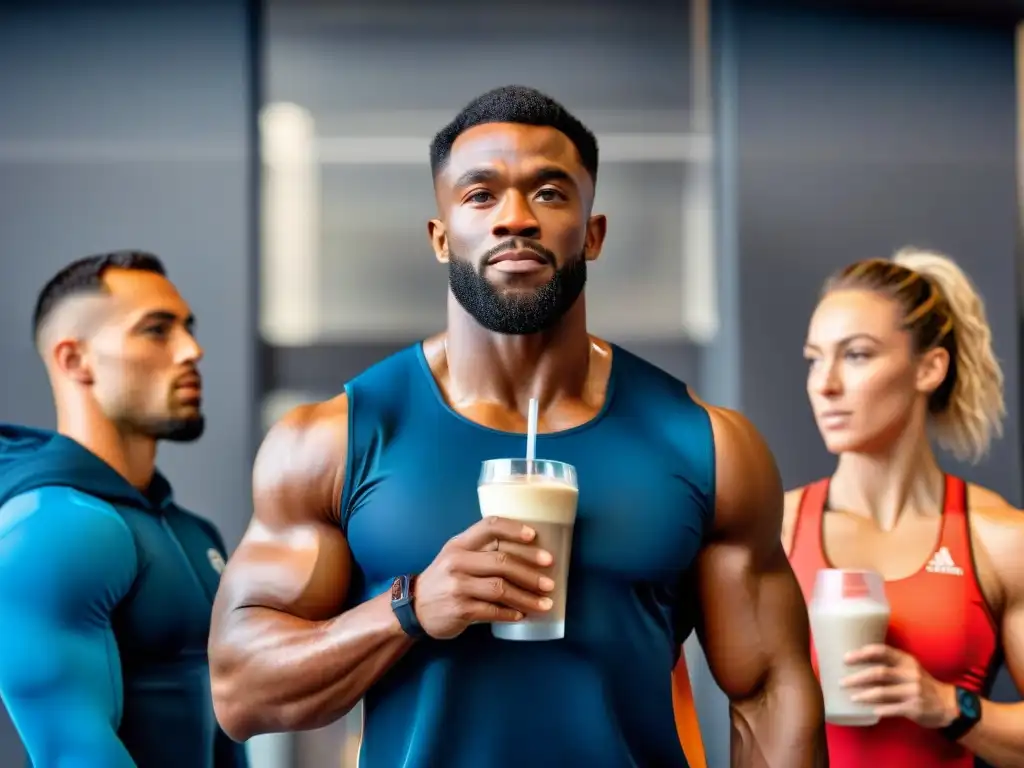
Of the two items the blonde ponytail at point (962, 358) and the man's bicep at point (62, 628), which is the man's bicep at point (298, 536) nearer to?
the man's bicep at point (62, 628)

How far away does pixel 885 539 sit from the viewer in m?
2.44

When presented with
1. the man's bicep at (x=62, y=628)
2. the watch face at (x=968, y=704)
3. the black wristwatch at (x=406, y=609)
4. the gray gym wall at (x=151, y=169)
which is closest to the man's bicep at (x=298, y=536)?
the black wristwatch at (x=406, y=609)

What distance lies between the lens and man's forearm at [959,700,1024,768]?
7.38 ft

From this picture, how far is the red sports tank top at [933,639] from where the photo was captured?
2.26 meters

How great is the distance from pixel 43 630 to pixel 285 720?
722 millimetres

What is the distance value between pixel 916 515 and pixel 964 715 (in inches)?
15.1

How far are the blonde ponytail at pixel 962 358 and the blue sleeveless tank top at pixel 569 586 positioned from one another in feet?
3.30

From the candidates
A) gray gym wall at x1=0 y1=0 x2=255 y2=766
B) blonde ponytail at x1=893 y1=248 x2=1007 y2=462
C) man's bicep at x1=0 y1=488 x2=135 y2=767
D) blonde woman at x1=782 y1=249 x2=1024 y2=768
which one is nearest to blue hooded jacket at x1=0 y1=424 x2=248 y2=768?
man's bicep at x1=0 y1=488 x2=135 y2=767

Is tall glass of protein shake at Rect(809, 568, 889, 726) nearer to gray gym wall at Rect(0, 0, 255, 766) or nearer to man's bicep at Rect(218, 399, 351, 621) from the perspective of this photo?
man's bicep at Rect(218, 399, 351, 621)

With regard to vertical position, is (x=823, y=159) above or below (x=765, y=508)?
above

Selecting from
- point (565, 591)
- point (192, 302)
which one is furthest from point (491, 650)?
point (192, 302)

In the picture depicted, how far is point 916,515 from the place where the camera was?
247 cm

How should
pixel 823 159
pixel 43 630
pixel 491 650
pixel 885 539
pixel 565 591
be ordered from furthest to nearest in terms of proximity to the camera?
pixel 823 159 → pixel 885 539 → pixel 43 630 → pixel 491 650 → pixel 565 591

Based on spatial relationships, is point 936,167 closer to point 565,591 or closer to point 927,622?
point 927,622
